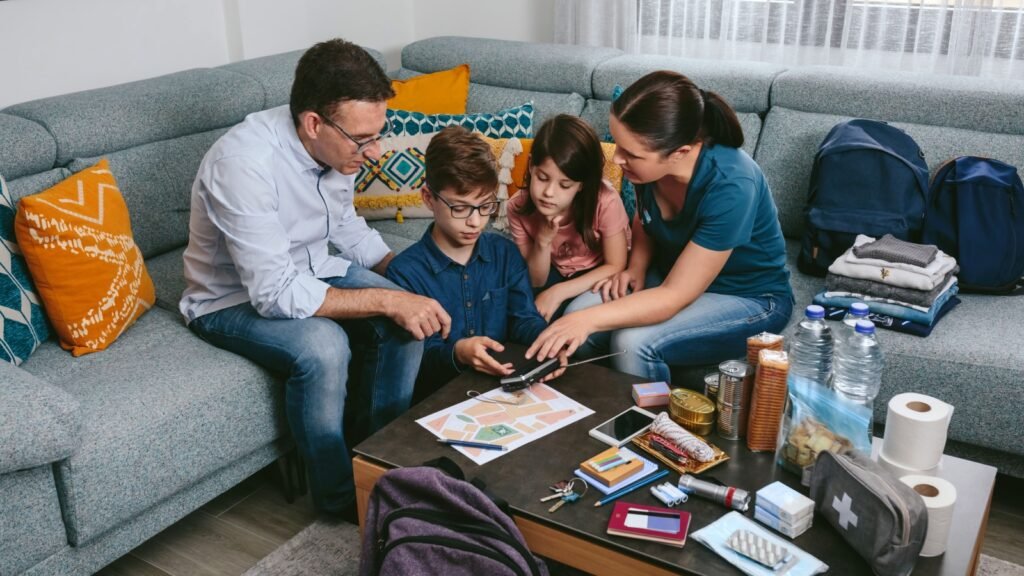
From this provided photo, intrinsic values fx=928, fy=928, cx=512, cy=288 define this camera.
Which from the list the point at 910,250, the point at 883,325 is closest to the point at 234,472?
the point at 883,325

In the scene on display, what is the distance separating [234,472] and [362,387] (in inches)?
13.7

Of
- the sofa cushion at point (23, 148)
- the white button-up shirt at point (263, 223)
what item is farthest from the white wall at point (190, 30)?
the white button-up shirt at point (263, 223)

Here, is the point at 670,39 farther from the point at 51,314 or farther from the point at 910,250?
the point at 51,314

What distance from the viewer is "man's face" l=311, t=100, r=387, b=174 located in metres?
2.03

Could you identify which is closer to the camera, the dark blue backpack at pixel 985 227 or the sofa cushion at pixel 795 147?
the dark blue backpack at pixel 985 227

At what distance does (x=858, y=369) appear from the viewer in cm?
167

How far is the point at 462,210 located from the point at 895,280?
41.9 inches

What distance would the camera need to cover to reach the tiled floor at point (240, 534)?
2.04 meters

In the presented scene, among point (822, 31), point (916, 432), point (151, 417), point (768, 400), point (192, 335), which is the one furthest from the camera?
point (822, 31)

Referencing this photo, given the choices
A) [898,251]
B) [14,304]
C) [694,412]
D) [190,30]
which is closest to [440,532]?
[694,412]

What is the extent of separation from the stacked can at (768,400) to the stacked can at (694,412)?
8cm

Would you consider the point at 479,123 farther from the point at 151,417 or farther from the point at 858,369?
the point at 858,369

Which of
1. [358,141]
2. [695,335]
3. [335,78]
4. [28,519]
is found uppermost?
[335,78]

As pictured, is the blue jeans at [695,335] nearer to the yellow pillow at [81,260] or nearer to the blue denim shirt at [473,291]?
the blue denim shirt at [473,291]
